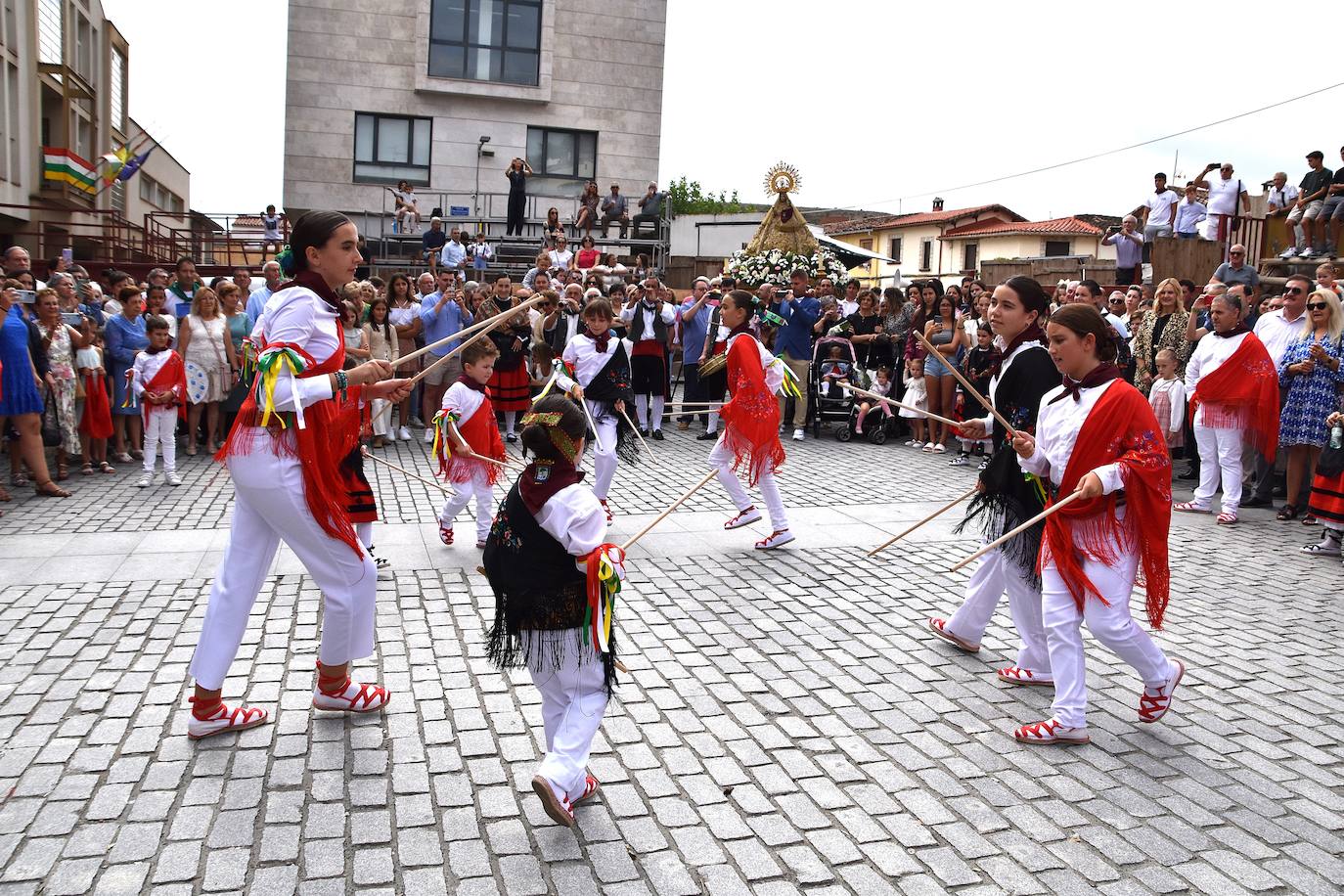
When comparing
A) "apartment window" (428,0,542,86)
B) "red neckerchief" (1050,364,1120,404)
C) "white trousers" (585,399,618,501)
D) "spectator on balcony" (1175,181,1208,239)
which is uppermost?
"apartment window" (428,0,542,86)

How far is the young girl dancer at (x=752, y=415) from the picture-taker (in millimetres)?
7871

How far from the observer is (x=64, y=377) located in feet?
33.4

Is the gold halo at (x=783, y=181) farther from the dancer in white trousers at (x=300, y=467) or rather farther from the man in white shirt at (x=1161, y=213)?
the dancer in white trousers at (x=300, y=467)

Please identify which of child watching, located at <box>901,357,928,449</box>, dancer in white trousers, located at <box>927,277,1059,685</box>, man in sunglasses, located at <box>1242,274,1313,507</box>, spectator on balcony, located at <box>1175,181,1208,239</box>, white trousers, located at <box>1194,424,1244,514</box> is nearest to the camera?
dancer in white trousers, located at <box>927,277,1059,685</box>

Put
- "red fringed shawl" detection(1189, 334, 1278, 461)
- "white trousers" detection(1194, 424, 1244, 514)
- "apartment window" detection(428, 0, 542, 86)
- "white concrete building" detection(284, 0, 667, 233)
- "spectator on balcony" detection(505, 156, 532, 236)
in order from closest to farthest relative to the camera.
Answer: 1. "red fringed shawl" detection(1189, 334, 1278, 461)
2. "white trousers" detection(1194, 424, 1244, 514)
3. "spectator on balcony" detection(505, 156, 532, 236)
4. "white concrete building" detection(284, 0, 667, 233)
5. "apartment window" detection(428, 0, 542, 86)

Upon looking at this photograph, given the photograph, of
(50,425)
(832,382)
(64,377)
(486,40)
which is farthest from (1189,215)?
(486,40)

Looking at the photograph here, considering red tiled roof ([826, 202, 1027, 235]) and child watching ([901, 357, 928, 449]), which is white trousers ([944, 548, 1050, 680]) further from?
red tiled roof ([826, 202, 1027, 235])

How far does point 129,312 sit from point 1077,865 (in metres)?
10.9

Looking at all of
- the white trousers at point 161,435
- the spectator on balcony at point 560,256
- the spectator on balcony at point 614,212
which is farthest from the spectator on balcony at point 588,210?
the white trousers at point 161,435

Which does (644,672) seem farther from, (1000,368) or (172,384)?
(172,384)

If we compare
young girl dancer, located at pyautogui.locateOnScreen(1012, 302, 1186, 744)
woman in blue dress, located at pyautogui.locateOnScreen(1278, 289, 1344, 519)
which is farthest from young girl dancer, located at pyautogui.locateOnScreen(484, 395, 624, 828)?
woman in blue dress, located at pyautogui.locateOnScreen(1278, 289, 1344, 519)

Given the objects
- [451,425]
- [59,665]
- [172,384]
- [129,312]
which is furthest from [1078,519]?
[129,312]

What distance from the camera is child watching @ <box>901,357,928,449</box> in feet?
47.2

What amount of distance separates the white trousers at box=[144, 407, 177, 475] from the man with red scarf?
32.4 ft
